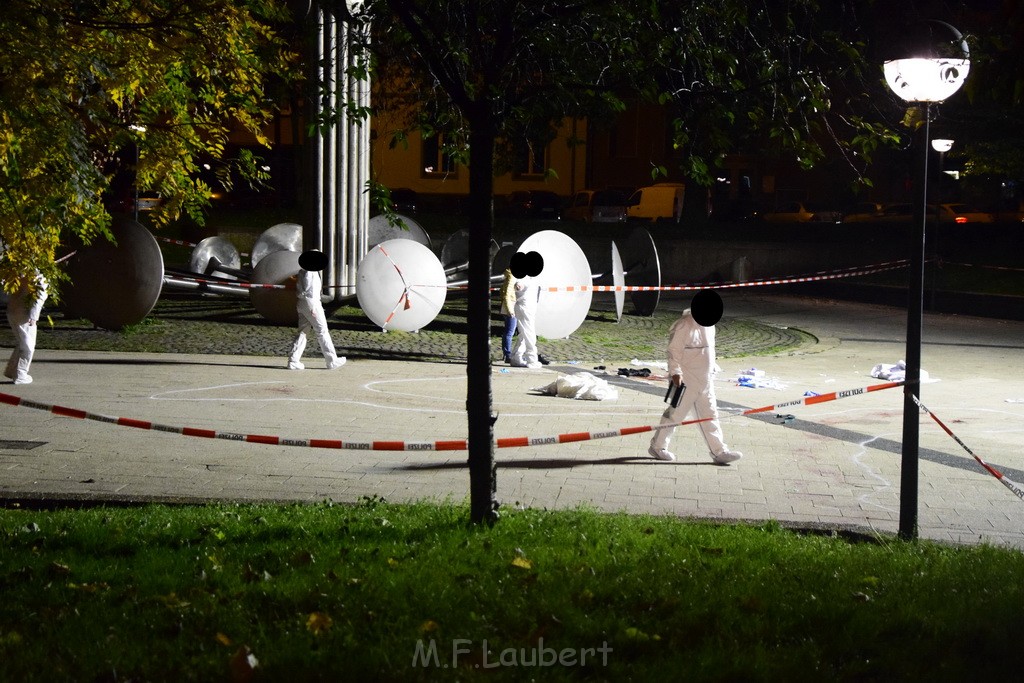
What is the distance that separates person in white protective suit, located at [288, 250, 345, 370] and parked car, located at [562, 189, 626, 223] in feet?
99.0

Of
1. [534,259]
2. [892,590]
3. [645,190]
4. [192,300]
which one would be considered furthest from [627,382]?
[645,190]

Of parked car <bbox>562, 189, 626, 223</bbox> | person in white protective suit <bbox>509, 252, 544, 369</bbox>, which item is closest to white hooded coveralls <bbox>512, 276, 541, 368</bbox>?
person in white protective suit <bbox>509, 252, 544, 369</bbox>

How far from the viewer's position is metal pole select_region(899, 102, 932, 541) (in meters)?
6.46

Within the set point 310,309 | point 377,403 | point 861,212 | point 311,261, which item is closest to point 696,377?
point 377,403

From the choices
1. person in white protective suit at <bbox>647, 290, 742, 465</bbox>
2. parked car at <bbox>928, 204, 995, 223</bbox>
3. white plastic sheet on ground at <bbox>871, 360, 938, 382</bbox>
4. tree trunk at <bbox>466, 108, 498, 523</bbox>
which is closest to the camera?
tree trunk at <bbox>466, 108, 498, 523</bbox>

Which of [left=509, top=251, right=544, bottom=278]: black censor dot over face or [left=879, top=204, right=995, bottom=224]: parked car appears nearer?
[left=509, top=251, right=544, bottom=278]: black censor dot over face

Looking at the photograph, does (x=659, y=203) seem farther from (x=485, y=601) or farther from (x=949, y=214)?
(x=485, y=601)

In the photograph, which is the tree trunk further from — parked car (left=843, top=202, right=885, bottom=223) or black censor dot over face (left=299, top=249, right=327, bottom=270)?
Result: parked car (left=843, top=202, right=885, bottom=223)

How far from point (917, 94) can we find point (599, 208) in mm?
38506

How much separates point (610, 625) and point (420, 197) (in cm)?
4298

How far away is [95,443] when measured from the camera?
9.43 metres

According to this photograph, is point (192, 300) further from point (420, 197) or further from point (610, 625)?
point (420, 197)

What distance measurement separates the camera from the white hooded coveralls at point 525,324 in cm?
1476

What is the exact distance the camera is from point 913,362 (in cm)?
664
